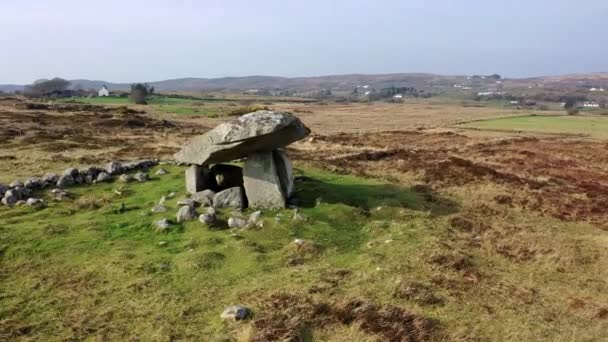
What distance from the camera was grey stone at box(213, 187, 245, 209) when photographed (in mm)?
16047

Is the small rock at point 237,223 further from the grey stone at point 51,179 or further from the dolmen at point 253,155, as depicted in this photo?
the grey stone at point 51,179

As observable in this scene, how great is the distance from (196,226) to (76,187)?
291 inches

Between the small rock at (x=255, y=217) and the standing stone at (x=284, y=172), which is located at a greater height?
the standing stone at (x=284, y=172)

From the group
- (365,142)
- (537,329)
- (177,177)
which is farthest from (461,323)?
(365,142)

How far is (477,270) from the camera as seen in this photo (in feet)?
41.5

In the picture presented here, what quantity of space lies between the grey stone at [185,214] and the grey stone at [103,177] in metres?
6.50

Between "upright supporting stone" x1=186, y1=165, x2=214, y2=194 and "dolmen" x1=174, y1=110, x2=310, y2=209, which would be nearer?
"dolmen" x1=174, y1=110, x2=310, y2=209

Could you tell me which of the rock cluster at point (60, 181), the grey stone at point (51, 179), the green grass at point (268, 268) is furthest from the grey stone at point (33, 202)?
the grey stone at point (51, 179)

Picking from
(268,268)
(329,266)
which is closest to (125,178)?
(268,268)

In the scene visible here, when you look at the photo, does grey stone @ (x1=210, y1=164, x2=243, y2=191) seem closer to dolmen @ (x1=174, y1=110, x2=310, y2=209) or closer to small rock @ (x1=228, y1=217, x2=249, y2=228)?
dolmen @ (x1=174, y1=110, x2=310, y2=209)

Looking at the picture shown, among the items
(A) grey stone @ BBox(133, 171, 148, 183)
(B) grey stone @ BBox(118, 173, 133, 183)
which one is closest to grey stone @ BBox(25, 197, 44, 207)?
(B) grey stone @ BBox(118, 173, 133, 183)

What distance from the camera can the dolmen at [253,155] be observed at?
15.5 metres

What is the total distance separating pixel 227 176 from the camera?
18188 millimetres

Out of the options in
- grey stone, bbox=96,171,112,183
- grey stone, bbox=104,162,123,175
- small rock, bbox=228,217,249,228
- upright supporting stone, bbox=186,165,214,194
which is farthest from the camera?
grey stone, bbox=104,162,123,175
